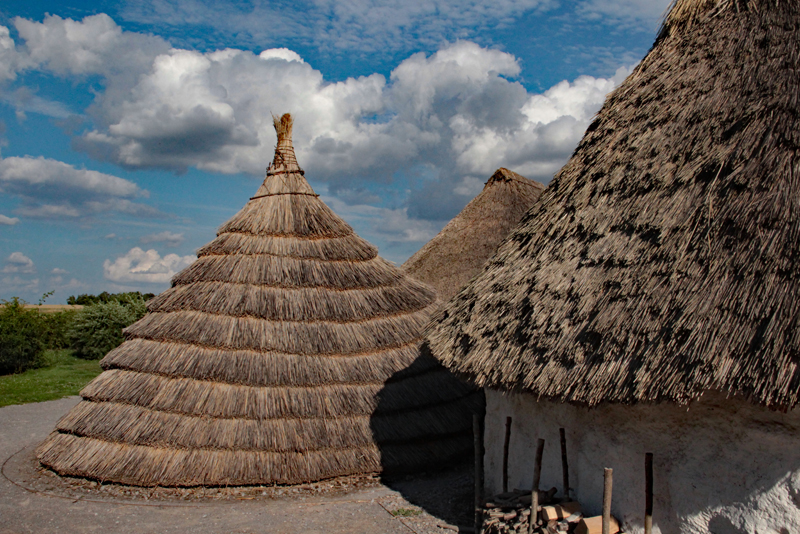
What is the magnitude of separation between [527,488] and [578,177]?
13.3 ft

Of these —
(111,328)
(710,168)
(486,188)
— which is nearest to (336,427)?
(710,168)

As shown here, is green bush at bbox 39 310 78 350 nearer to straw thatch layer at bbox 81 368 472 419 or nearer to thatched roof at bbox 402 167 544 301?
thatched roof at bbox 402 167 544 301

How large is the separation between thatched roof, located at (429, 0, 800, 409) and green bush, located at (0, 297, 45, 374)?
20.6 metres

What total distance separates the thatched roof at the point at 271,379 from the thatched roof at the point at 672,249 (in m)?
2.46

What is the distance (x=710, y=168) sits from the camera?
5535 mm

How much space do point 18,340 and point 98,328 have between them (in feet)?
11.6

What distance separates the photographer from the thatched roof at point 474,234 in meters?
16.6

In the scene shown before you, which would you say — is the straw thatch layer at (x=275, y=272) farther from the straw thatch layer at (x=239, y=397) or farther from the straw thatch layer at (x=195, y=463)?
the straw thatch layer at (x=195, y=463)

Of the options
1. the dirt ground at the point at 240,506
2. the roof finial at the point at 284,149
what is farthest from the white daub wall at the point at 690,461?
A: the roof finial at the point at 284,149

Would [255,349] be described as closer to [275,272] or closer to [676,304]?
[275,272]

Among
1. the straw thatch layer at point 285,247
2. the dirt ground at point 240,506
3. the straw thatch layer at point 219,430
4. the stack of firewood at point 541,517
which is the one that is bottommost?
the dirt ground at point 240,506

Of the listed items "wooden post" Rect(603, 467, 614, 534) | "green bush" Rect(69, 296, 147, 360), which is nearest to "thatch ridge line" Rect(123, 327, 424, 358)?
"wooden post" Rect(603, 467, 614, 534)

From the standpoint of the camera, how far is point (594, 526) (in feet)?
17.0

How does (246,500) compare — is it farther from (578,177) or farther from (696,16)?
(696,16)
